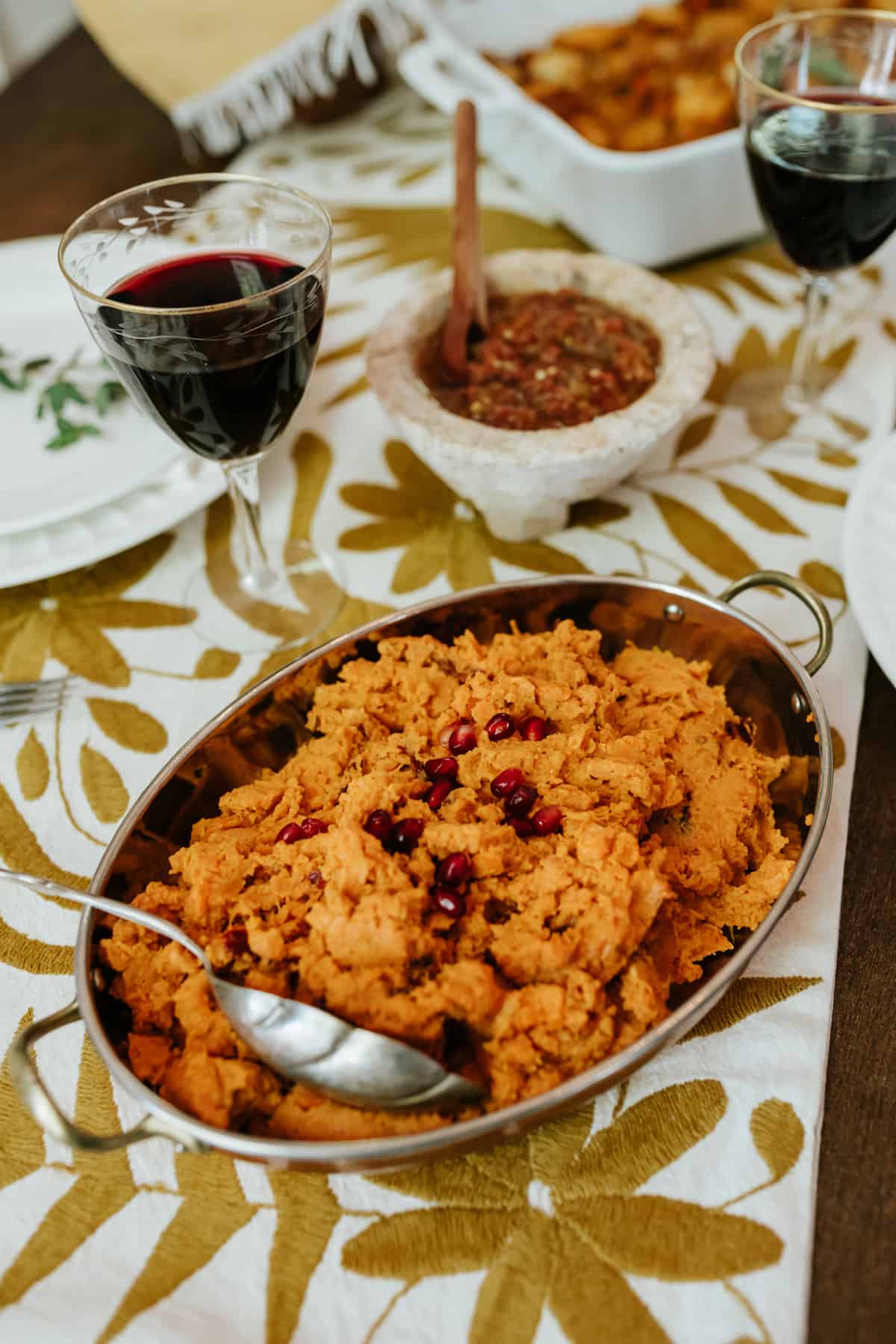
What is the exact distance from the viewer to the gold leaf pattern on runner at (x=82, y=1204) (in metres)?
0.74

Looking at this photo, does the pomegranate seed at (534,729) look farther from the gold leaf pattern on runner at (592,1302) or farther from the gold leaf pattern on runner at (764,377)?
→ the gold leaf pattern on runner at (764,377)

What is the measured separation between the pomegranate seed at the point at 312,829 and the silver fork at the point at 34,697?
17.0 inches

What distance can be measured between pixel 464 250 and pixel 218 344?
420 mm

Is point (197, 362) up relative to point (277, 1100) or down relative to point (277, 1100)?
up

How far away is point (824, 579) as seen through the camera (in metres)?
1.22

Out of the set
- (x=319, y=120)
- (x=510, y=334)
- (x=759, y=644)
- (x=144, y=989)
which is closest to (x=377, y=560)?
(x=510, y=334)

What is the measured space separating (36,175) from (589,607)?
1595 millimetres

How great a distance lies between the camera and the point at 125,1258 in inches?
29.2

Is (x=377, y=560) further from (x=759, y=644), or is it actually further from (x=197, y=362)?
(x=759, y=644)

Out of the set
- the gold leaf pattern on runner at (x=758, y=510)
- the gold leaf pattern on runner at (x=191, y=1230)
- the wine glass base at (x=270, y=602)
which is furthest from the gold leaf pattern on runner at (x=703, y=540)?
the gold leaf pattern on runner at (x=191, y=1230)

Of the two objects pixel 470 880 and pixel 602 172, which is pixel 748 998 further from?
pixel 602 172

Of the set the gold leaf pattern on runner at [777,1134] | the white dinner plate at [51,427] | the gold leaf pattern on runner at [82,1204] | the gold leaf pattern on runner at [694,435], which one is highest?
the white dinner plate at [51,427]

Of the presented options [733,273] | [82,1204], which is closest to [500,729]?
[82,1204]

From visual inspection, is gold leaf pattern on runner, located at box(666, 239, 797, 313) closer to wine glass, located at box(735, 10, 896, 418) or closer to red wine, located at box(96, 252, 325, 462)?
wine glass, located at box(735, 10, 896, 418)
